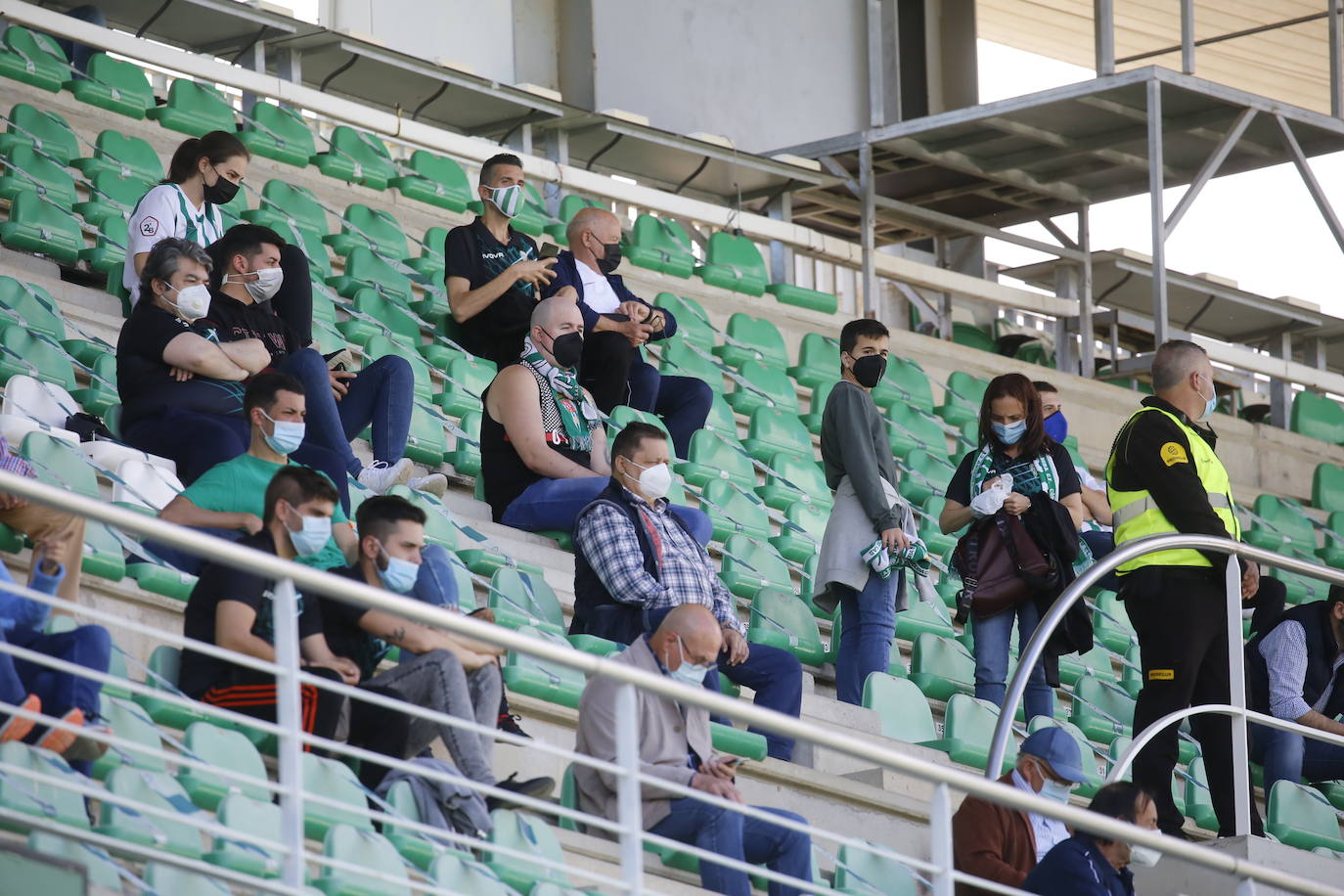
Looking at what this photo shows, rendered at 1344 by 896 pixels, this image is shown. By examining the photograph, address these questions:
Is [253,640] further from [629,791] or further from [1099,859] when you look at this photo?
[1099,859]

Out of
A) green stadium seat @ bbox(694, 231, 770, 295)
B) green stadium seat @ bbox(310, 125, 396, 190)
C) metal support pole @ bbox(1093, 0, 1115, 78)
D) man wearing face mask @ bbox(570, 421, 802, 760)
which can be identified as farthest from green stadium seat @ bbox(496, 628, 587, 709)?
metal support pole @ bbox(1093, 0, 1115, 78)

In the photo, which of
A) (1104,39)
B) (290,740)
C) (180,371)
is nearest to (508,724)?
(180,371)

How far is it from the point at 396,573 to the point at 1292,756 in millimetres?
3637

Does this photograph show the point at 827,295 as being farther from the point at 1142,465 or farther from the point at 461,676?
the point at 461,676

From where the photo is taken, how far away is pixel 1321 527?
35.3ft

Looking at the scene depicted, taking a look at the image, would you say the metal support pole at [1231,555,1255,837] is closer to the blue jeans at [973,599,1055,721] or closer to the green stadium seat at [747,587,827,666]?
the blue jeans at [973,599,1055,721]

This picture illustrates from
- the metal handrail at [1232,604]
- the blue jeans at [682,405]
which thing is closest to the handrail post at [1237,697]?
the metal handrail at [1232,604]

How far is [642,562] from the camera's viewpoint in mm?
6258

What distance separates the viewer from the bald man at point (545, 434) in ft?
23.3

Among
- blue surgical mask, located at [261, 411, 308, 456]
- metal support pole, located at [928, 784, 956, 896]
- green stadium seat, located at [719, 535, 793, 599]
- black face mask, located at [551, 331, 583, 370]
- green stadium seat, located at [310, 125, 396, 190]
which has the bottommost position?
metal support pole, located at [928, 784, 956, 896]

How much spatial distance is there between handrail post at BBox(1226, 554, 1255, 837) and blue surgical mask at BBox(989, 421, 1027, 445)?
1069mm

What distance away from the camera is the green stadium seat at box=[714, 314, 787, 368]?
1015cm

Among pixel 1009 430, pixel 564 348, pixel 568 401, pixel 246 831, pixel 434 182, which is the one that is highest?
pixel 434 182

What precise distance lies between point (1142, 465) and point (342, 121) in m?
5.40
